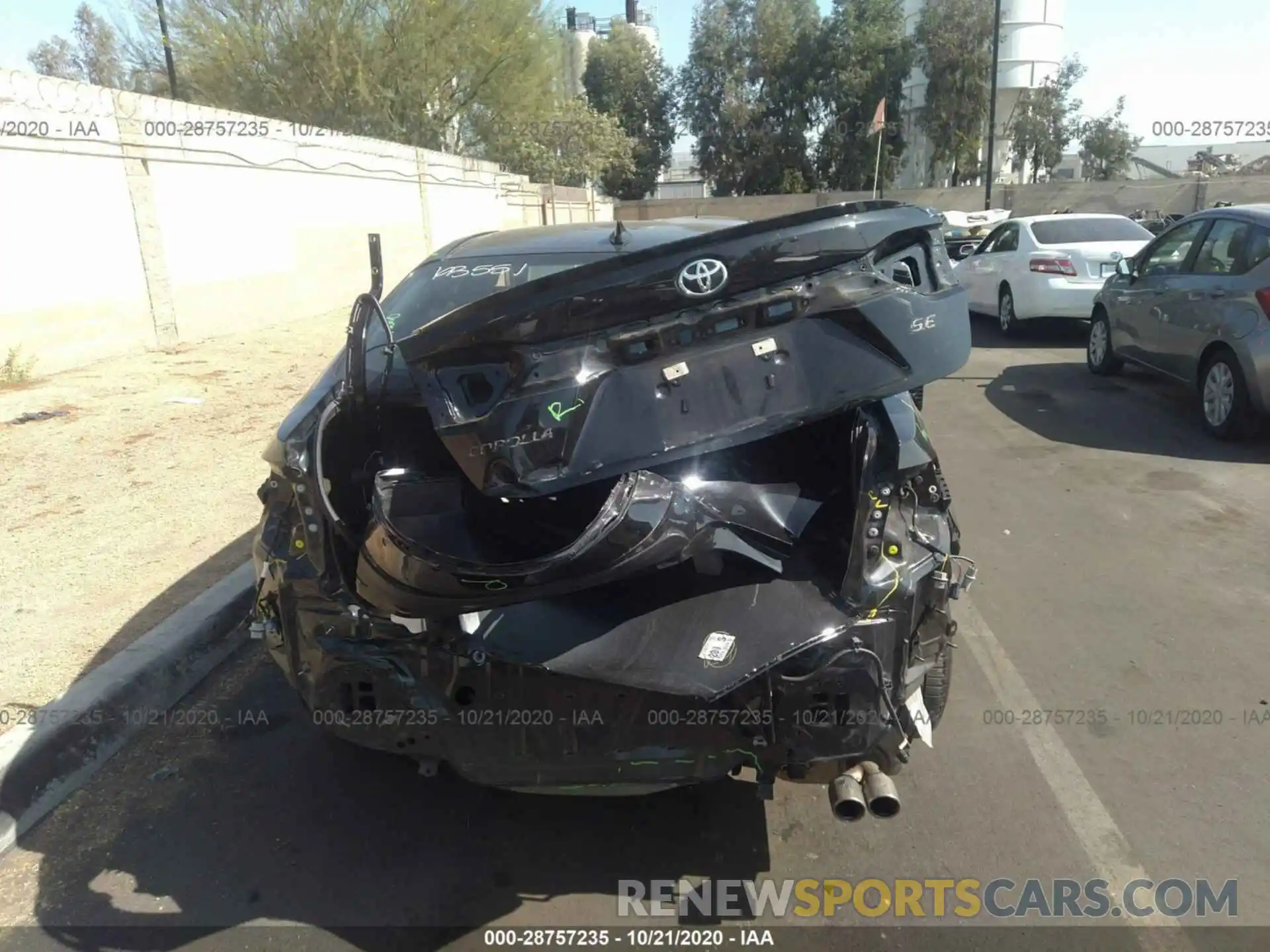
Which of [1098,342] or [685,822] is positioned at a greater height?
[1098,342]

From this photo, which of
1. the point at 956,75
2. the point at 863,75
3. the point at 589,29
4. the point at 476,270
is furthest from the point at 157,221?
the point at 589,29

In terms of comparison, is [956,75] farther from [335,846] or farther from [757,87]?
[335,846]

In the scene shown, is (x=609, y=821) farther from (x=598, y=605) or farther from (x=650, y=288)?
(x=650, y=288)

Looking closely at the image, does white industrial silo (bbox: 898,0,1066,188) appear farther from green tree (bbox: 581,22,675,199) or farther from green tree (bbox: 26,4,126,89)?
green tree (bbox: 26,4,126,89)

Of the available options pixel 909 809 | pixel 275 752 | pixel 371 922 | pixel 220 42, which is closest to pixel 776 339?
pixel 909 809

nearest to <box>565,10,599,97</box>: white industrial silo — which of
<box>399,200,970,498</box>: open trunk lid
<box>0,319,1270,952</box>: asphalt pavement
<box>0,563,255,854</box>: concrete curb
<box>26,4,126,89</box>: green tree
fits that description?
<box>26,4,126,89</box>: green tree

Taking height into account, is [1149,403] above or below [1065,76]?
below

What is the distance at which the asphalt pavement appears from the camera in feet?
8.76

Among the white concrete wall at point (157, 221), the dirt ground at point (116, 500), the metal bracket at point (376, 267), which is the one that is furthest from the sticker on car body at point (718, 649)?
the white concrete wall at point (157, 221)

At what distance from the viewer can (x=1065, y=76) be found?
49.0 m

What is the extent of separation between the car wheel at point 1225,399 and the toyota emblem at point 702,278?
19.7 feet

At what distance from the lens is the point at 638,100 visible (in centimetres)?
5662

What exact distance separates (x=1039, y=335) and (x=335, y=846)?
11.7 meters

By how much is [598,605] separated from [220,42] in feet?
95.6
